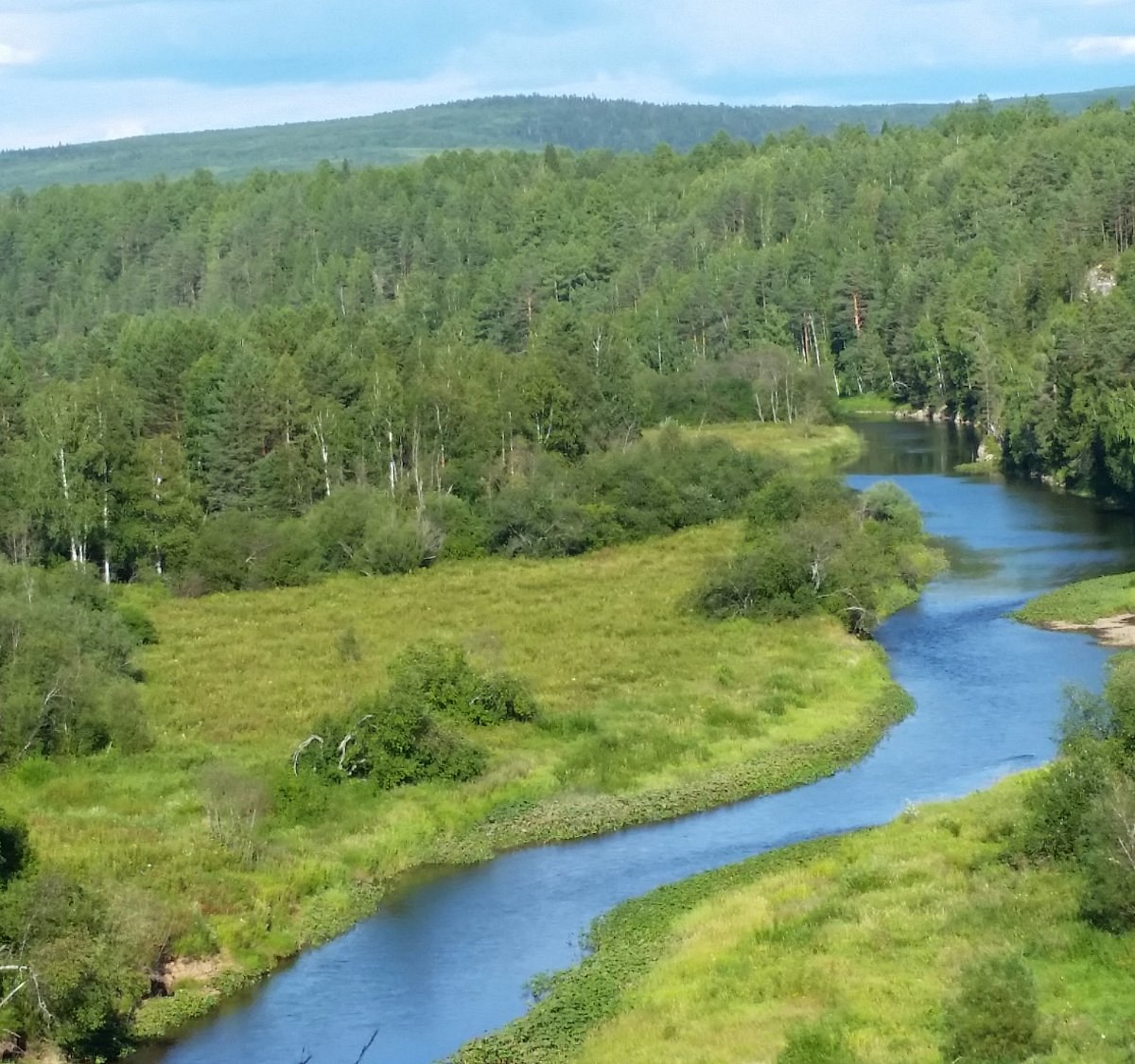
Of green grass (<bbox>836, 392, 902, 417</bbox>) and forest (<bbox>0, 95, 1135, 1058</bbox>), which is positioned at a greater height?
forest (<bbox>0, 95, 1135, 1058</bbox>)

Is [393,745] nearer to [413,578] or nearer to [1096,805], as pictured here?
[1096,805]

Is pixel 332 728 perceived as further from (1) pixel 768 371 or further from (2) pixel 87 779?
(1) pixel 768 371

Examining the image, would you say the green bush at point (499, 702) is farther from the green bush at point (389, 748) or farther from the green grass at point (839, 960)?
the green grass at point (839, 960)

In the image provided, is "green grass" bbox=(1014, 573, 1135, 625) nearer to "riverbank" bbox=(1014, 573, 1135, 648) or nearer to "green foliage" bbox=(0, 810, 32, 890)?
"riverbank" bbox=(1014, 573, 1135, 648)

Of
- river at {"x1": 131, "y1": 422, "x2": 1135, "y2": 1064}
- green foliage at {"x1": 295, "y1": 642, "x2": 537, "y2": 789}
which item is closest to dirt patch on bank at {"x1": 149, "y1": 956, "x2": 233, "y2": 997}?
river at {"x1": 131, "y1": 422, "x2": 1135, "y2": 1064}

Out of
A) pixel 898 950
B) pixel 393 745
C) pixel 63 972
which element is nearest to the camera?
pixel 63 972

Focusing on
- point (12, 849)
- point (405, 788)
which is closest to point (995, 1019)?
point (12, 849)
